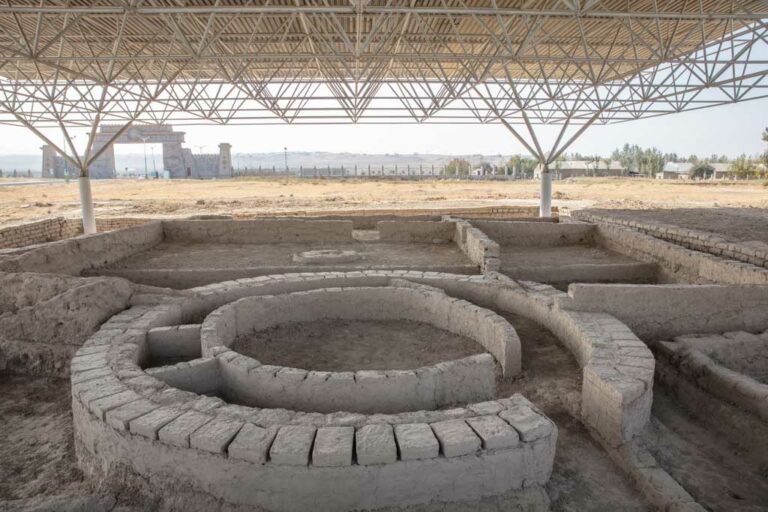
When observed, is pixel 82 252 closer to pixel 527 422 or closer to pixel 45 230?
pixel 527 422

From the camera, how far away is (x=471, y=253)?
9.59 m

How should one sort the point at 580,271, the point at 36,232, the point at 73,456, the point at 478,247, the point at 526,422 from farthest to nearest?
the point at 36,232 → the point at 478,247 → the point at 580,271 → the point at 73,456 → the point at 526,422

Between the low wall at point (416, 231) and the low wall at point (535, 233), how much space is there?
71 cm

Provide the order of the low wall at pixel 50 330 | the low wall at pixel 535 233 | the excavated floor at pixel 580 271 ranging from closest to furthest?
the low wall at pixel 50 330 < the excavated floor at pixel 580 271 < the low wall at pixel 535 233

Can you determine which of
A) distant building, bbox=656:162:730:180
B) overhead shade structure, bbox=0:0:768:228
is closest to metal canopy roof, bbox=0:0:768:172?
overhead shade structure, bbox=0:0:768:228

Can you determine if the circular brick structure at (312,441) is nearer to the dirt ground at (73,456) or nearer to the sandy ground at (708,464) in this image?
the dirt ground at (73,456)

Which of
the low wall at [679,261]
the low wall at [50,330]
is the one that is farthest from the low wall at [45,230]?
the low wall at [679,261]

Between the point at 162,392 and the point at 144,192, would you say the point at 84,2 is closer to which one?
the point at 162,392

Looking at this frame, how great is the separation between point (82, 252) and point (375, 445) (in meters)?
7.68

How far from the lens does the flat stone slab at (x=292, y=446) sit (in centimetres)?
314

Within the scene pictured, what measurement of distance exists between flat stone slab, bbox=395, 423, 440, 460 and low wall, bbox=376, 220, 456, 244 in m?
8.49

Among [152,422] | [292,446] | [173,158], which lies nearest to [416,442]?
[292,446]

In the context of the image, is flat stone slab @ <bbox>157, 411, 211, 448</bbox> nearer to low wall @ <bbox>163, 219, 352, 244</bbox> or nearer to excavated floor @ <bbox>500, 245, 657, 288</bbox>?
excavated floor @ <bbox>500, 245, 657, 288</bbox>

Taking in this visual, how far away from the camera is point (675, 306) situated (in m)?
6.11
